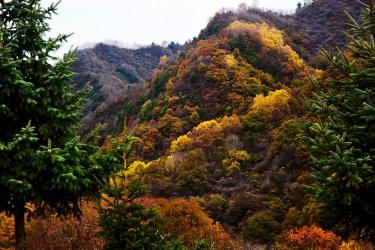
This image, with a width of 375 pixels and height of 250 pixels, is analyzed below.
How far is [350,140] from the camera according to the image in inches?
381

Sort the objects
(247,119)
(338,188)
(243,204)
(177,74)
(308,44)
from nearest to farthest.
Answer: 1. (338,188)
2. (243,204)
3. (247,119)
4. (177,74)
5. (308,44)

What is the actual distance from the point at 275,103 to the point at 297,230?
154 ft

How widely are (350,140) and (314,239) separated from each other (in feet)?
123

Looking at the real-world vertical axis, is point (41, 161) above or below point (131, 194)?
above

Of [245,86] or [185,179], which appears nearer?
[185,179]

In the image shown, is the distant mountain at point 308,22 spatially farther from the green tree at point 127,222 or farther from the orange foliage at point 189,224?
the green tree at point 127,222

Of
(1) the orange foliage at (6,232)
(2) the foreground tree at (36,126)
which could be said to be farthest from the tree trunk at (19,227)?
(1) the orange foliage at (6,232)

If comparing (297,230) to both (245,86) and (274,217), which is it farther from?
(245,86)

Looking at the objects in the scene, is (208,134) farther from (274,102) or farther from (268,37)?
(268,37)

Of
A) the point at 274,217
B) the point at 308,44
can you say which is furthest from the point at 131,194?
the point at 308,44

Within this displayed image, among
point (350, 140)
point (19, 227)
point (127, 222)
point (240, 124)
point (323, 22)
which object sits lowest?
point (240, 124)

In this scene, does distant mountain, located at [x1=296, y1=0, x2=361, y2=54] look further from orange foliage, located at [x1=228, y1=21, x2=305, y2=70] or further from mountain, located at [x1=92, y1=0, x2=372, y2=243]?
orange foliage, located at [x1=228, y1=21, x2=305, y2=70]

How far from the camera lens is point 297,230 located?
47.3 meters

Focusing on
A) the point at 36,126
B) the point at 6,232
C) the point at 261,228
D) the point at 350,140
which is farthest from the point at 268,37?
the point at 350,140
